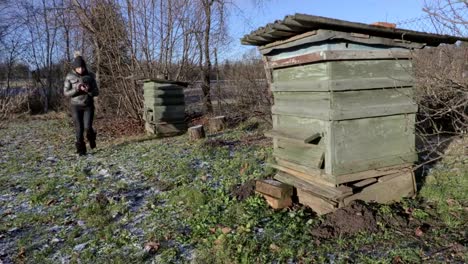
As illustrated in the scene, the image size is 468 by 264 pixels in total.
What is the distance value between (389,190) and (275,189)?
1441mm

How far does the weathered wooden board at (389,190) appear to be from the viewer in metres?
4.59

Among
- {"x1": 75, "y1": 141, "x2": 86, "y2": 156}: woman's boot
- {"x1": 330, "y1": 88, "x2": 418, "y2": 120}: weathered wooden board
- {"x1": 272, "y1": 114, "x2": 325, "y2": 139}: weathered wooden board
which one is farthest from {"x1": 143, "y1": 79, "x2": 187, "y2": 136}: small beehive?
{"x1": 330, "y1": 88, "x2": 418, "y2": 120}: weathered wooden board

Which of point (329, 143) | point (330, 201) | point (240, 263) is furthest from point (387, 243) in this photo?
point (240, 263)

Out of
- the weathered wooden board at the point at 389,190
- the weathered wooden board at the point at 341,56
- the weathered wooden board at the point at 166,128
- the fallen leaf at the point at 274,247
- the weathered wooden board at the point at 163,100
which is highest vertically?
the weathered wooden board at the point at 341,56

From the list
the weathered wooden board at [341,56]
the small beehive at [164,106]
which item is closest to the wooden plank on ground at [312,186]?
the weathered wooden board at [341,56]

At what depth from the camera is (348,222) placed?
4062 millimetres

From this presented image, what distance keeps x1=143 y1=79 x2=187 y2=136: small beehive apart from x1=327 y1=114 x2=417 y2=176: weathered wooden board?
22.8ft

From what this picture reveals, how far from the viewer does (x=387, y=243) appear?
370cm

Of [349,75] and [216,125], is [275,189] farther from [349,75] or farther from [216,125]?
[216,125]

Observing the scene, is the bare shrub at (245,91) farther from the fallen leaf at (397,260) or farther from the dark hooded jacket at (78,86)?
the fallen leaf at (397,260)

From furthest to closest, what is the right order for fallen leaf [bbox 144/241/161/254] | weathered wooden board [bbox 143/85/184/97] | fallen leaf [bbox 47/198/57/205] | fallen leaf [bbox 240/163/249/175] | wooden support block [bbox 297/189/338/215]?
weathered wooden board [bbox 143/85/184/97], fallen leaf [bbox 240/163/249/175], fallen leaf [bbox 47/198/57/205], wooden support block [bbox 297/189/338/215], fallen leaf [bbox 144/241/161/254]

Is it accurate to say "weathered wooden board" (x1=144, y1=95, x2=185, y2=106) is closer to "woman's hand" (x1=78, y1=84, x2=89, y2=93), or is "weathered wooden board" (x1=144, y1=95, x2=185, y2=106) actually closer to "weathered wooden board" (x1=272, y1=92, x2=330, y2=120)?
"woman's hand" (x1=78, y1=84, x2=89, y2=93)

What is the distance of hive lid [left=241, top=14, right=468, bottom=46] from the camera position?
3842mm

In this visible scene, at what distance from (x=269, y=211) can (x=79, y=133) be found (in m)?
5.24
